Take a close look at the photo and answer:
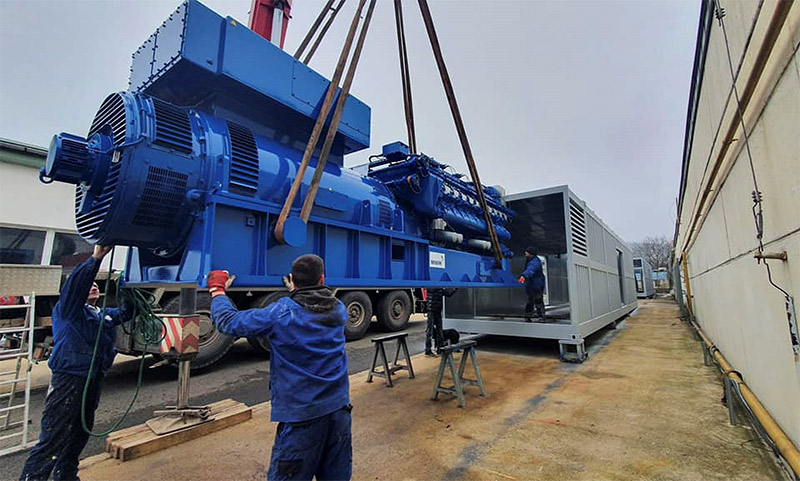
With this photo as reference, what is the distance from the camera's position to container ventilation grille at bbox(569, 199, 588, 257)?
6.13 meters

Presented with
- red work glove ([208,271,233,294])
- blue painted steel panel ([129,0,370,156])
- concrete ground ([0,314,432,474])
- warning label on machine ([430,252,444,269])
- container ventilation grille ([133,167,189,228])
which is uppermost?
blue painted steel panel ([129,0,370,156])

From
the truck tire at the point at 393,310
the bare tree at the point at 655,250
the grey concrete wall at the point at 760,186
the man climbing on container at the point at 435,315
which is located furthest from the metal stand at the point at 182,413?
the bare tree at the point at 655,250

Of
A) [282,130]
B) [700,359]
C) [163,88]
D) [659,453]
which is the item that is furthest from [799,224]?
[700,359]

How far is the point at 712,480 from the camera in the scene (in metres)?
2.31

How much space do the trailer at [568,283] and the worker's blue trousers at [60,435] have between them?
18.3 feet

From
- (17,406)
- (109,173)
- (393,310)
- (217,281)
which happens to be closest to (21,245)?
(17,406)

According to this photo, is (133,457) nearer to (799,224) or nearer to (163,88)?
(163,88)

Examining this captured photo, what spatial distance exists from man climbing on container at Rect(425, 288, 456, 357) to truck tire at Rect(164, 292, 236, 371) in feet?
9.96

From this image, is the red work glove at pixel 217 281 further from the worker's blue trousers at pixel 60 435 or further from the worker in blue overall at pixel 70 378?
the worker's blue trousers at pixel 60 435

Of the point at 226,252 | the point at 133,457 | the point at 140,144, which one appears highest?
the point at 140,144

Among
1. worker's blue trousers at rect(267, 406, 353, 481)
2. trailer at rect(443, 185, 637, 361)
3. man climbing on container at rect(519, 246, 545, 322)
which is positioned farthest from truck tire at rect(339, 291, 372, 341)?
worker's blue trousers at rect(267, 406, 353, 481)

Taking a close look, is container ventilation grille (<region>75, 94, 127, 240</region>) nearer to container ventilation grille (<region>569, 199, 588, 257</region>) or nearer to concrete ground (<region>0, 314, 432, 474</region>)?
concrete ground (<region>0, 314, 432, 474</region>)

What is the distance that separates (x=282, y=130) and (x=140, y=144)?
106 centimetres

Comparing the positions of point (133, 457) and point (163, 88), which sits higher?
point (163, 88)
